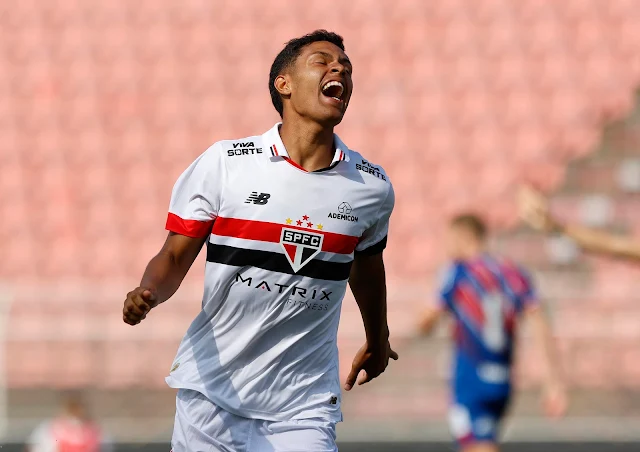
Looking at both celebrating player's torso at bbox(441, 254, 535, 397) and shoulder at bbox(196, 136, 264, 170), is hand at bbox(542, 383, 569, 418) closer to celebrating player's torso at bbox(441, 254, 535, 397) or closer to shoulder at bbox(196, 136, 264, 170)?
celebrating player's torso at bbox(441, 254, 535, 397)

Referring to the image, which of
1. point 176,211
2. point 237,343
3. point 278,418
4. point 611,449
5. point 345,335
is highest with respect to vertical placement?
point 176,211

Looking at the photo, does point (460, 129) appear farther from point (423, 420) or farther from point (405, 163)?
point (423, 420)

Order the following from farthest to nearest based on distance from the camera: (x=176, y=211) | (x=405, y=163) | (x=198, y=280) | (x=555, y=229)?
1. (x=405, y=163)
2. (x=198, y=280)
3. (x=555, y=229)
4. (x=176, y=211)

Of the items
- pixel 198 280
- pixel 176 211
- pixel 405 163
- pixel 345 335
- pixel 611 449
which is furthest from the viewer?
pixel 405 163

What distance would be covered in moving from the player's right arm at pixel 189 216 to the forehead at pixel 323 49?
0.42 m

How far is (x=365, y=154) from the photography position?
11594mm

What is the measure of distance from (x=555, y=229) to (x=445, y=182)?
6.50 m

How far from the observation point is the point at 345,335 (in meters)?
10.1

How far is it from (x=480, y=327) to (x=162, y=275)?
4297mm

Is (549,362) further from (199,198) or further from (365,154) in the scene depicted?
(199,198)

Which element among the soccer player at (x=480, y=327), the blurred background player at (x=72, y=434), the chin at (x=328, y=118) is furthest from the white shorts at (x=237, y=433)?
the blurred background player at (x=72, y=434)

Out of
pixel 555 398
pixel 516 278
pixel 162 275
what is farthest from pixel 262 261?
pixel 555 398

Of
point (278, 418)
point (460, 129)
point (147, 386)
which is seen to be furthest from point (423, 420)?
point (278, 418)

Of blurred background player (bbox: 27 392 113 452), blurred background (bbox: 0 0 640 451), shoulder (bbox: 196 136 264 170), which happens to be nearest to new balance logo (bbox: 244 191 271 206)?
shoulder (bbox: 196 136 264 170)
